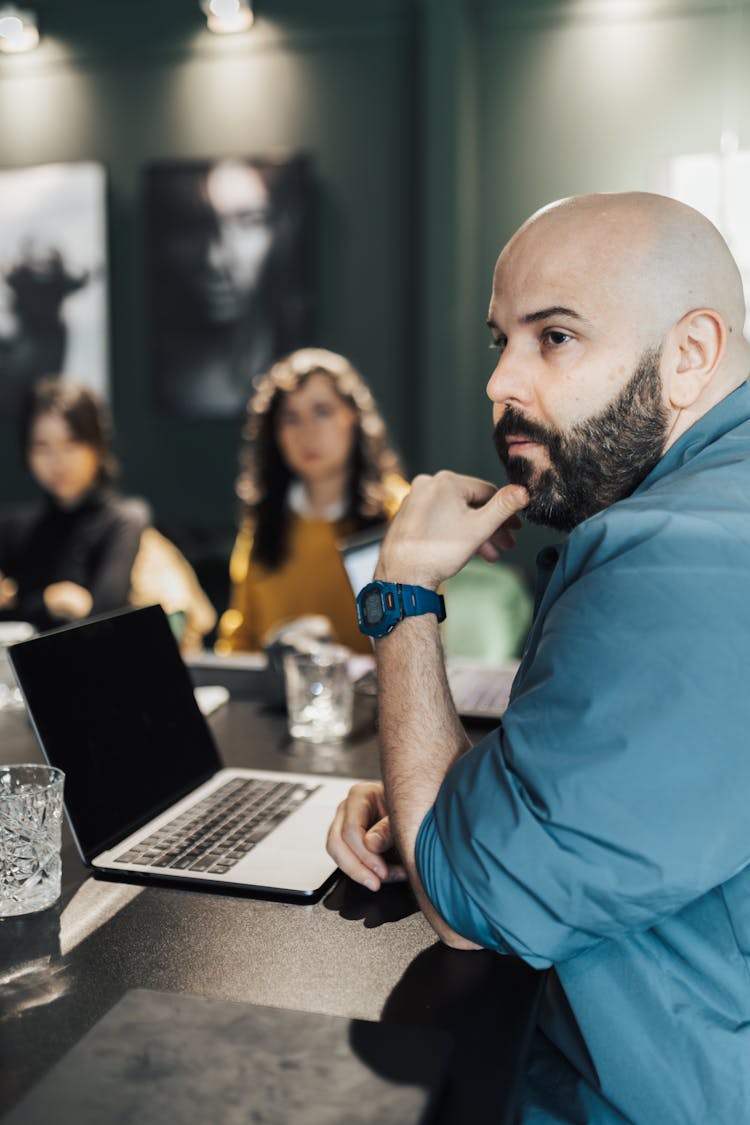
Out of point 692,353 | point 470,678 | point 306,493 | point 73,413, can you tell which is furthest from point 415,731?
point 73,413

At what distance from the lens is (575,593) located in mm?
854

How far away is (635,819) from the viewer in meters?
0.77

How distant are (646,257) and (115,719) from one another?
2.52ft

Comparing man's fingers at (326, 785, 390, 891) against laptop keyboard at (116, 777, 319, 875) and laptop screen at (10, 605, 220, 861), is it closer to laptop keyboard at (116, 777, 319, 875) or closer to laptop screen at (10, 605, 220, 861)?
laptop keyboard at (116, 777, 319, 875)

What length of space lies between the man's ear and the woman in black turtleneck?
2.20 m

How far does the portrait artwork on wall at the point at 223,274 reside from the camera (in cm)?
392

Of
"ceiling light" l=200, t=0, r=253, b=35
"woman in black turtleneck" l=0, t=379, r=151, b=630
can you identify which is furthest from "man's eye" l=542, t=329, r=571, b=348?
"ceiling light" l=200, t=0, r=253, b=35

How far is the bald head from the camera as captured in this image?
106cm

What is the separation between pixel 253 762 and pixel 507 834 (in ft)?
2.23

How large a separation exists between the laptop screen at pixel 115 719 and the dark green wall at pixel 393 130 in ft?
8.39

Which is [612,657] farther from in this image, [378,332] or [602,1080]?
[378,332]

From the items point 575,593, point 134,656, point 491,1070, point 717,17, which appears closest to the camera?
point 491,1070

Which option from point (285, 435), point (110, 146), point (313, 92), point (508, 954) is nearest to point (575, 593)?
point (508, 954)

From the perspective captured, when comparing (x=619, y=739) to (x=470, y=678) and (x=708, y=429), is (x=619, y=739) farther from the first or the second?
(x=470, y=678)
